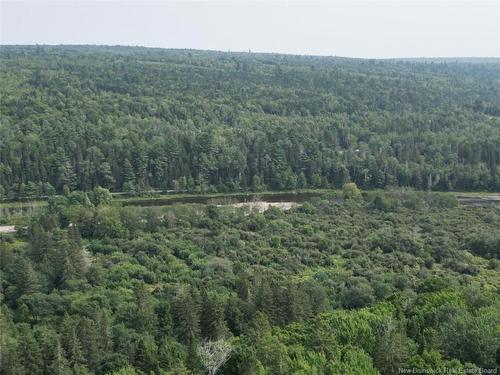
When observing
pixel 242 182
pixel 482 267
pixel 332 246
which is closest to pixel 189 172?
pixel 242 182

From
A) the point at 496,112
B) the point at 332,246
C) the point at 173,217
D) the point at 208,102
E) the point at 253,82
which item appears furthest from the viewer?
the point at 253,82

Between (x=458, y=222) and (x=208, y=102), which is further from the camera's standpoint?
(x=208, y=102)

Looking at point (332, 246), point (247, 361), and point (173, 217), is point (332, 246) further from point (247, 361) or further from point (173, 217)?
point (247, 361)

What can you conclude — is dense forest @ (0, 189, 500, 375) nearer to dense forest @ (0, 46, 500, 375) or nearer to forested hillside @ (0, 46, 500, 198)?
dense forest @ (0, 46, 500, 375)

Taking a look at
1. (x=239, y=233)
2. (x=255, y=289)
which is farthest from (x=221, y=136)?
(x=255, y=289)

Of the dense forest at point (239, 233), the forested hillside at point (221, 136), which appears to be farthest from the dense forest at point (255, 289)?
the forested hillside at point (221, 136)

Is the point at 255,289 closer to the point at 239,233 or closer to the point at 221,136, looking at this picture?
the point at 239,233

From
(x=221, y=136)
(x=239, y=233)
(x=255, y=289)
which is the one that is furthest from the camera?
(x=221, y=136)
